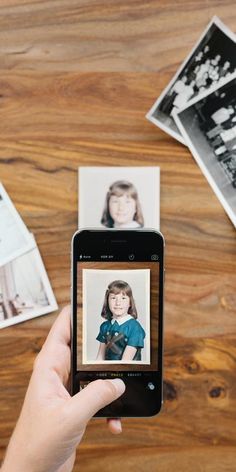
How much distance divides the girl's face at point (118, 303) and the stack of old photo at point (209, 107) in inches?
11.4

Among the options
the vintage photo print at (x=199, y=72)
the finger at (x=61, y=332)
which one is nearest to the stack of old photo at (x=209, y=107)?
the vintage photo print at (x=199, y=72)

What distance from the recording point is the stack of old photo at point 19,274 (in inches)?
38.9

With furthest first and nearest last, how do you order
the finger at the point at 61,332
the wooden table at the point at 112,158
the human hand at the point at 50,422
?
1. the wooden table at the point at 112,158
2. the finger at the point at 61,332
3. the human hand at the point at 50,422

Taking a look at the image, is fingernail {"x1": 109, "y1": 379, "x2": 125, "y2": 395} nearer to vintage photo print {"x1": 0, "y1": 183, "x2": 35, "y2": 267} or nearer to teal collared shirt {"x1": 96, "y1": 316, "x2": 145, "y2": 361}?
teal collared shirt {"x1": 96, "y1": 316, "x2": 145, "y2": 361}

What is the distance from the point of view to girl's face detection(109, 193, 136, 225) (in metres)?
1.00

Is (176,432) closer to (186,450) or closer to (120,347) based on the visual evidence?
(186,450)

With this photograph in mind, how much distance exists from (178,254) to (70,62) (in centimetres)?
38

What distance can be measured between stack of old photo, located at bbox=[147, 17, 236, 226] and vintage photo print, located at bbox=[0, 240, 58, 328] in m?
0.32

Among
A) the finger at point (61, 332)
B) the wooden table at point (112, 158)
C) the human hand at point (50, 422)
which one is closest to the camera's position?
the human hand at point (50, 422)

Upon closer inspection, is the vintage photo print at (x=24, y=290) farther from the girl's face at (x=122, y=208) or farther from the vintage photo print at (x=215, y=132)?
the vintage photo print at (x=215, y=132)

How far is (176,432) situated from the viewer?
973mm

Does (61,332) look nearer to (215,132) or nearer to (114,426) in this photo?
(114,426)

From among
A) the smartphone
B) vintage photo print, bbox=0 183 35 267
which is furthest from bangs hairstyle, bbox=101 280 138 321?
vintage photo print, bbox=0 183 35 267

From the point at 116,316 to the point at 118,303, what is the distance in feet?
0.06
